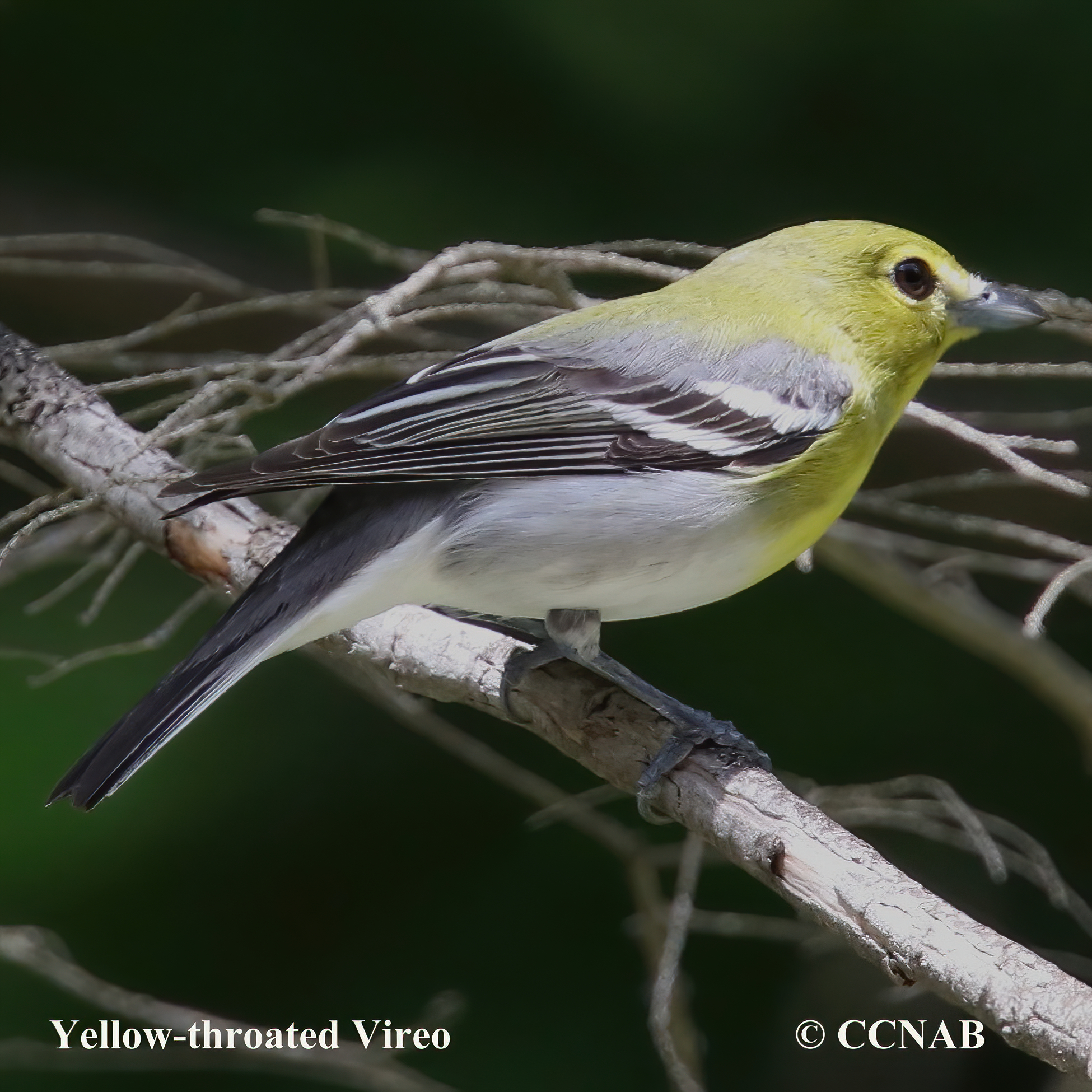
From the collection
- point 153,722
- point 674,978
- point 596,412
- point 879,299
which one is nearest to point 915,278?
point 879,299

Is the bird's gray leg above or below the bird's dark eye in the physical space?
below

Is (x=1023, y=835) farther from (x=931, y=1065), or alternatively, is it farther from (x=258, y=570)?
(x=258, y=570)

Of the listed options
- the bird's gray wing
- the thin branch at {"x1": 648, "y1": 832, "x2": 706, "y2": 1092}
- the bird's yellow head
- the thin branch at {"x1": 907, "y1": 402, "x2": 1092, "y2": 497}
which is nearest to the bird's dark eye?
the bird's yellow head

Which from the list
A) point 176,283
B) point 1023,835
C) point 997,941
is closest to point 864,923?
point 997,941

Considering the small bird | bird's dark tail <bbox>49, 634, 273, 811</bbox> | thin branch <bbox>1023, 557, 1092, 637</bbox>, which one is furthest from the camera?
the small bird

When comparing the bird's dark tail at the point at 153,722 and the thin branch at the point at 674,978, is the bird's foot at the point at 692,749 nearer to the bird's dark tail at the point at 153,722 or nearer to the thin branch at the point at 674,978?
the thin branch at the point at 674,978

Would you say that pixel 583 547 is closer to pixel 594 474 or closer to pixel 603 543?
pixel 603 543

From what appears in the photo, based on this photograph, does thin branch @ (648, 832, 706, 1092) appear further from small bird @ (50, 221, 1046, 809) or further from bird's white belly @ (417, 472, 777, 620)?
bird's white belly @ (417, 472, 777, 620)
